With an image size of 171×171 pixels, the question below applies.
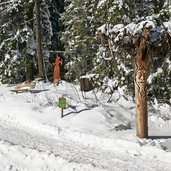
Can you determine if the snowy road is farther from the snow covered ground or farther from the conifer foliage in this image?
the conifer foliage

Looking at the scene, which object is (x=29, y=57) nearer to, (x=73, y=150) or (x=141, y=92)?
(x=141, y=92)

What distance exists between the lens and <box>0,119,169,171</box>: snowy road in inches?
396

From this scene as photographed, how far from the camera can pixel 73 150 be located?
1148cm

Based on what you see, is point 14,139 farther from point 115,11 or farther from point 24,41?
point 24,41

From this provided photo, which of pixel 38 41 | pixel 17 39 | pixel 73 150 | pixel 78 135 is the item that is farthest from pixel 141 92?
pixel 17 39

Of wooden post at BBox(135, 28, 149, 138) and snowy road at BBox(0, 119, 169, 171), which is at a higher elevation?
wooden post at BBox(135, 28, 149, 138)

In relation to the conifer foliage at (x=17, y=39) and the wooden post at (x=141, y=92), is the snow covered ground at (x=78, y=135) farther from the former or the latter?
the conifer foliage at (x=17, y=39)

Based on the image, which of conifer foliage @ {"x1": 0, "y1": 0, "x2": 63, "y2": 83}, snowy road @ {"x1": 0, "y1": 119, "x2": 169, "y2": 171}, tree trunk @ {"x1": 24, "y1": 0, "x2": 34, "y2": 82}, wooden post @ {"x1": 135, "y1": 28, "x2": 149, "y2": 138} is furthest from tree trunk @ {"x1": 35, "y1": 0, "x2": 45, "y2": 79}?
wooden post @ {"x1": 135, "y1": 28, "x2": 149, "y2": 138}

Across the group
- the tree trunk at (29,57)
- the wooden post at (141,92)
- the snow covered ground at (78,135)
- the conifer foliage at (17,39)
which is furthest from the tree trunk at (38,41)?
the wooden post at (141,92)

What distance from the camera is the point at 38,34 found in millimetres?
24484

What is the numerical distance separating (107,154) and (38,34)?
47.7 ft

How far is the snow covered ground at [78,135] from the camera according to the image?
398 inches

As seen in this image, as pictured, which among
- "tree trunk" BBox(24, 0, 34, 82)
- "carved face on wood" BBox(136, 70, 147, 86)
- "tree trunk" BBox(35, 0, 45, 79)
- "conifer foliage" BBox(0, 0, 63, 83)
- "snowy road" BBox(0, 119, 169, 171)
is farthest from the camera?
"tree trunk" BBox(24, 0, 34, 82)

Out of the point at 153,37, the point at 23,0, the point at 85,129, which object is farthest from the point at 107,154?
the point at 23,0
